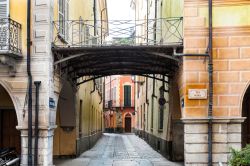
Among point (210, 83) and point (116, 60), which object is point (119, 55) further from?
point (210, 83)

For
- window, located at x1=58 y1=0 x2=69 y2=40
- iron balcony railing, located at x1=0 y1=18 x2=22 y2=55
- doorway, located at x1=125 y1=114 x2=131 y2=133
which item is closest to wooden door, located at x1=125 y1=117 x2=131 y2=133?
doorway, located at x1=125 y1=114 x2=131 y2=133

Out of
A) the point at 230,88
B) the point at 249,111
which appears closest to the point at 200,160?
the point at 230,88

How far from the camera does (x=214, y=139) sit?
527 inches

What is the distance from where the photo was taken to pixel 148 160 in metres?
19.7

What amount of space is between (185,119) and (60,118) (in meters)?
7.95

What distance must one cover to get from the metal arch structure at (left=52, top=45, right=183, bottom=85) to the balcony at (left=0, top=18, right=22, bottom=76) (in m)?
1.11

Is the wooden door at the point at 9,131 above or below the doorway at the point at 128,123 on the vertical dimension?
above

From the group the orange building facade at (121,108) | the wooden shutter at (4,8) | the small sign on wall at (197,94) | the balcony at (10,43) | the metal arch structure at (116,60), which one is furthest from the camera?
the orange building facade at (121,108)

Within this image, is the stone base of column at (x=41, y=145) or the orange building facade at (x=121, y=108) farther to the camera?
the orange building facade at (x=121, y=108)

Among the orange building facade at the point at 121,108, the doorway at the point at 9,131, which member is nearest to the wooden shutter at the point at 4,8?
the doorway at the point at 9,131

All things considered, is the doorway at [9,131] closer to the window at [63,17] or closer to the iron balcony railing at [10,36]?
the window at [63,17]

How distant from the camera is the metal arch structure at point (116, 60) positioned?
47.5 feet

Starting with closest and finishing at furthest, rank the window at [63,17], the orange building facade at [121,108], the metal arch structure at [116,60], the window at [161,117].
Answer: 1. the metal arch structure at [116,60]
2. the window at [63,17]
3. the window at [161,117]
4. the orange building facade at [121,108]

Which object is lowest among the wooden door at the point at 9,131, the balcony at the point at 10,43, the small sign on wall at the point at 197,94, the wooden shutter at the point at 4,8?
the wooden door at the point at 9,131
